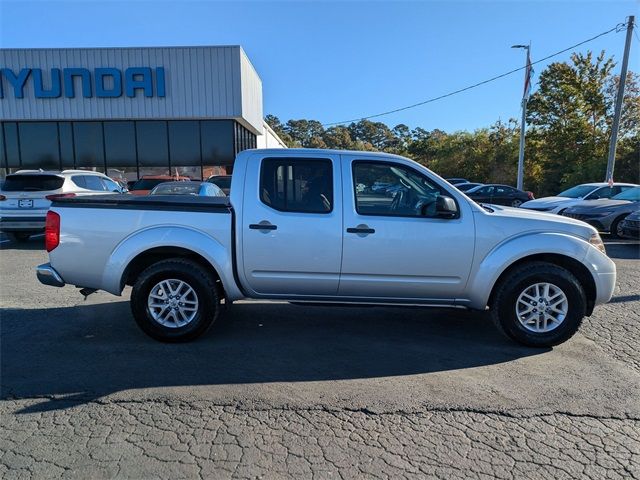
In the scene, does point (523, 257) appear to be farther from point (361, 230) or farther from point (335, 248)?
point (335, 248)

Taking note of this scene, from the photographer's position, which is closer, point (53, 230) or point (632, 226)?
point (53, 230)

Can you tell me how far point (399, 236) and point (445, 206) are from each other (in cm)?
52

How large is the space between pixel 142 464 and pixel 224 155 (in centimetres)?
2072

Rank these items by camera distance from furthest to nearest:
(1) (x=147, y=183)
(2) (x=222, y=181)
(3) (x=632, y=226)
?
(2) (x=222, y=181), (1) (x=147, y=183), (3) (x=632, y=226)

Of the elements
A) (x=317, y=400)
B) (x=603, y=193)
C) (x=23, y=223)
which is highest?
(x=603, y=193)

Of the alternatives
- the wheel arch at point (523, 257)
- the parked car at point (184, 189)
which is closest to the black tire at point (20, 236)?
the parked car at point (184, 189)

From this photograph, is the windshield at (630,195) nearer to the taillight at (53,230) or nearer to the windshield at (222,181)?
the windshield at (222,181)

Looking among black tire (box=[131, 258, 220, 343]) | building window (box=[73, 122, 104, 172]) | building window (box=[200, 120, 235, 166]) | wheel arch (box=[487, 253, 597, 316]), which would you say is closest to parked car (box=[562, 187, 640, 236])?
wheel arch (box=[487, 253, 597, 316])

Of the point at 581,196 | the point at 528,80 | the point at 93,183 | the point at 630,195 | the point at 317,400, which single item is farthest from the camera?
the point at 528,80

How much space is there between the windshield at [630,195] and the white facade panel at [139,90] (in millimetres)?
15594

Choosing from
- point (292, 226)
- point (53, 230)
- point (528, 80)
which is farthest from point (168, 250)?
point (528, 80)

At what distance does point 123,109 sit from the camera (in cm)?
2106

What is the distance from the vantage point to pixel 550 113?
29.8 meters

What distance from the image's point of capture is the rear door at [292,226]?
14.6 feet
